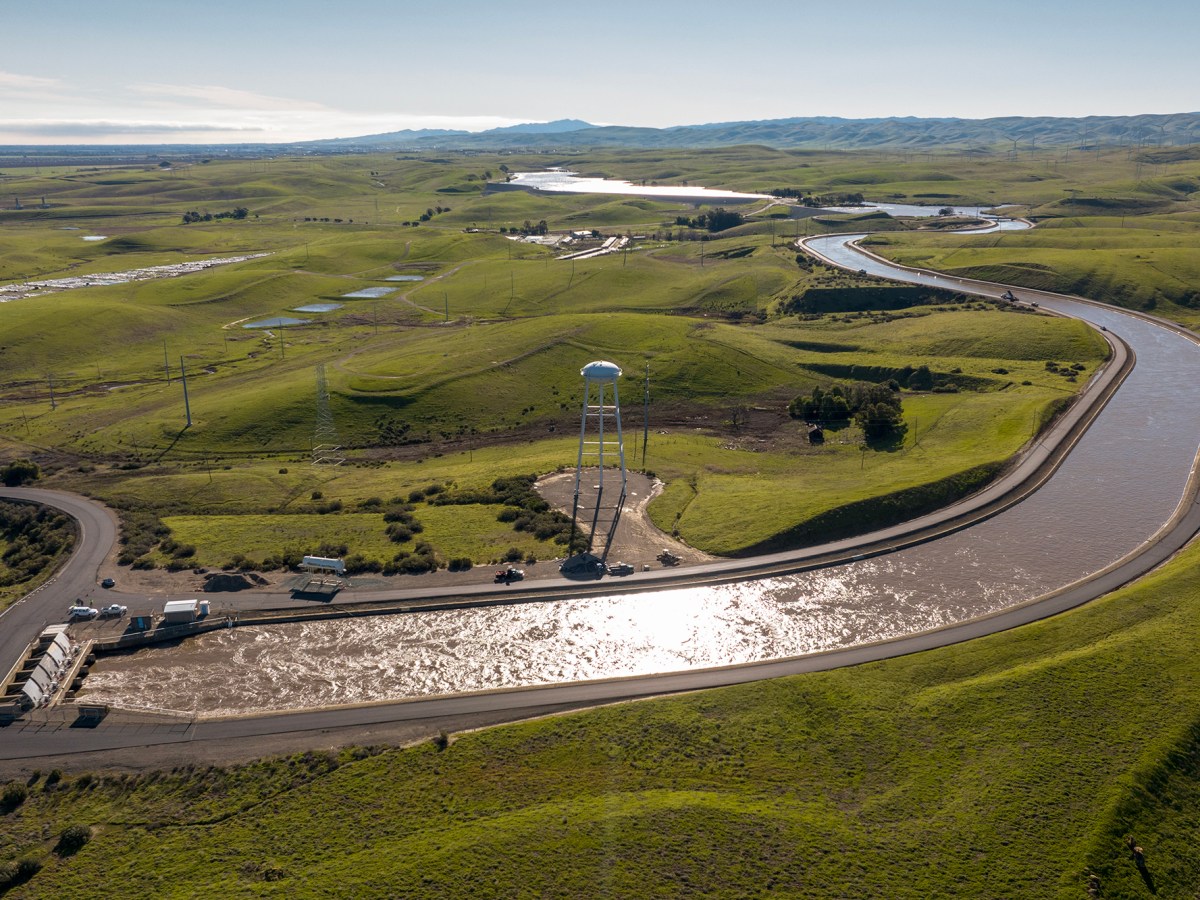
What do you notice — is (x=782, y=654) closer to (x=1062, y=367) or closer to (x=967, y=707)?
(x=967, y=707)

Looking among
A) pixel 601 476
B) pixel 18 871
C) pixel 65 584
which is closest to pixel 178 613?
pixel 65 584

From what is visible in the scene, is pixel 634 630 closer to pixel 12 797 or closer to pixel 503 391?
pixel 12 797

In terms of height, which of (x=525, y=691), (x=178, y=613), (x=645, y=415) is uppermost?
(x=178, y=613)

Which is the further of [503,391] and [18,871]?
[503,391]

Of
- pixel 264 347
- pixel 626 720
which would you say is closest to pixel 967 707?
pixel 626 720

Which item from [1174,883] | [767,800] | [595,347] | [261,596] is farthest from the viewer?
[595,347]

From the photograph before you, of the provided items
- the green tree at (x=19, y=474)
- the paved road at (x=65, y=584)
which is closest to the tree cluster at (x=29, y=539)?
the paved road at (x=65, y=584)
